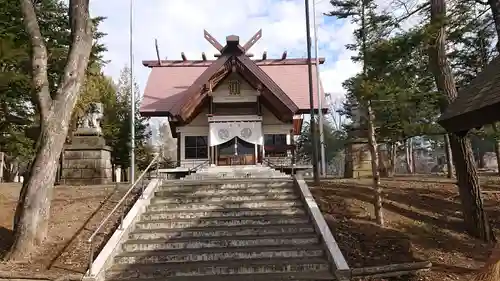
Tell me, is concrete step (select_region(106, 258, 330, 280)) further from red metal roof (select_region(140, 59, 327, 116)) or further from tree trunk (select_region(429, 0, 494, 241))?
red metal roof (select_region(140, 59, 327, 116))

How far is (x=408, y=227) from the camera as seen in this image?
32.0ft

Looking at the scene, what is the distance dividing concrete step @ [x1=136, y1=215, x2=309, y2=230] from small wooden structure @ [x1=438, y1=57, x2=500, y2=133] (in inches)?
148

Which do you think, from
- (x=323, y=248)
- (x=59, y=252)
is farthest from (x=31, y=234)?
(x=323, y=248)

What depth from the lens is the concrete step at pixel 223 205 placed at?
10.3m

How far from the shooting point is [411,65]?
984cm

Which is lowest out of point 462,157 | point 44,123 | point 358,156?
point 462,157

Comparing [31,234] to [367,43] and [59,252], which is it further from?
[367,43]

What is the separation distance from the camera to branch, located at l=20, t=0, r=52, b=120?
910 cm

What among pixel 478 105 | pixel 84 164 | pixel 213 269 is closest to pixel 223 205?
pixel 213 269

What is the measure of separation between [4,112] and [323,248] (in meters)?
18.7

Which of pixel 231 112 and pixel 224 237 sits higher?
pixel 231 112

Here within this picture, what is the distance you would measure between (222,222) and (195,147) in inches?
427

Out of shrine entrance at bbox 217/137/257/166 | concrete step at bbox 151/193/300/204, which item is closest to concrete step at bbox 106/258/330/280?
concrete step at bbox 151/193/300/204

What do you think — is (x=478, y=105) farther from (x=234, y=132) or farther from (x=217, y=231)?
(x=234, y=132)
